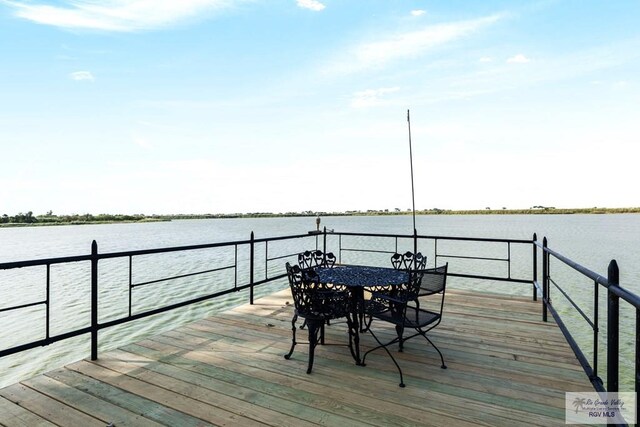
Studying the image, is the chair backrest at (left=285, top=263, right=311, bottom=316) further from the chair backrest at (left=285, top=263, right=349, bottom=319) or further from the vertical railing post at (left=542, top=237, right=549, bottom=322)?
the vertical railing post at (left=542, top=237, right=549, bottom=322)

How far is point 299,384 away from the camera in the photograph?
2.57 m

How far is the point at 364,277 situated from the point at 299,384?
1356 mm

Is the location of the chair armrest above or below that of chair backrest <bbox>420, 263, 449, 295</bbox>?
below

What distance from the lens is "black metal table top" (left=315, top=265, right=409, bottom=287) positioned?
3.24m

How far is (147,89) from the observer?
16.5m

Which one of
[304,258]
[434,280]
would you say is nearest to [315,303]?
[434,280]

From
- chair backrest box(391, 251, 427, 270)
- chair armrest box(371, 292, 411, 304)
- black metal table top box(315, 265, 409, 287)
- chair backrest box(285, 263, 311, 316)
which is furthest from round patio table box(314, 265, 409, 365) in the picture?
chair backrest box(391, 251, 427, 270)

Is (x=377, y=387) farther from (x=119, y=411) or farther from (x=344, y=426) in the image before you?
(x=119, y=411)

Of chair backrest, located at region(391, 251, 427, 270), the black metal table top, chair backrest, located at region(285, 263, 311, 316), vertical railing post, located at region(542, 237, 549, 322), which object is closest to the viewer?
chair backrest, located at region(285, 263, 311, 316)

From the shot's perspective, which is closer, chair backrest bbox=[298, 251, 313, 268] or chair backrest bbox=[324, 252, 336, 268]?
chair backrest bbox=[298, 251, 313, 268]

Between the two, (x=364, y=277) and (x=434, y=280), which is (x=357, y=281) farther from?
(x=434, y=280)

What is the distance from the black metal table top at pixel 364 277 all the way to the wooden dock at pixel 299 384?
27.5 inches

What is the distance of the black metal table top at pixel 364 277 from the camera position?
324 centimetres

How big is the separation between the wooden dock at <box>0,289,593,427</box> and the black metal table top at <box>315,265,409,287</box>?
2.29ft
